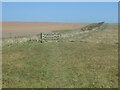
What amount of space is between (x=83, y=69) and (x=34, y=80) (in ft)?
18.6

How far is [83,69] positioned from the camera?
24875mm

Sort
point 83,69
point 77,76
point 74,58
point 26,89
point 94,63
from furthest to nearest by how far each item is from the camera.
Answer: point 74,58
point 94,63
point 83,69
point 77,76
point 26,89

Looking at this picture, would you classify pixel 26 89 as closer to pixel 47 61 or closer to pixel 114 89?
pixel 114 89

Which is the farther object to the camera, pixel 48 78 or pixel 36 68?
pixel 36 68

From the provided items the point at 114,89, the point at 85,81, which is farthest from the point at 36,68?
the point at 114,89

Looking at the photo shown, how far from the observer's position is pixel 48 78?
2112cm

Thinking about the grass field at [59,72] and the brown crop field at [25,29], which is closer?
the grass field at [59,72]

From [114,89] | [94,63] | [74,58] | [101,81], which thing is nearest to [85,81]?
[101,81]

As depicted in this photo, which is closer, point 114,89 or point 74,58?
point 114,89

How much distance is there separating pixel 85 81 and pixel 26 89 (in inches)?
176

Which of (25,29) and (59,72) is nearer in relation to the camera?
(59,72)

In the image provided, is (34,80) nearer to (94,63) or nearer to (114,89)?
(114,89)

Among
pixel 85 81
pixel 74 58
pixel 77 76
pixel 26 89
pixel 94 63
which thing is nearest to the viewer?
pixel 26 89

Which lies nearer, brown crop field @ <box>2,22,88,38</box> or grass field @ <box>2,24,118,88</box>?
grass field @ <box>2,24,118,88</box>
